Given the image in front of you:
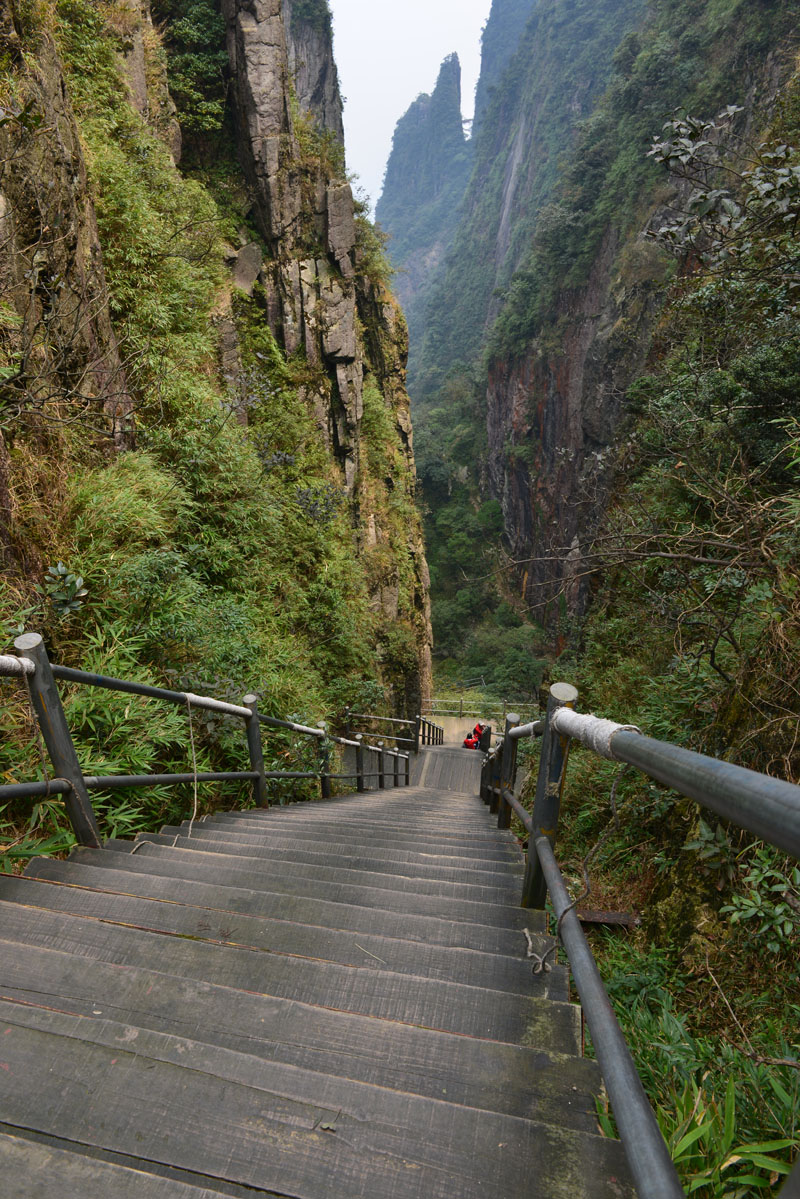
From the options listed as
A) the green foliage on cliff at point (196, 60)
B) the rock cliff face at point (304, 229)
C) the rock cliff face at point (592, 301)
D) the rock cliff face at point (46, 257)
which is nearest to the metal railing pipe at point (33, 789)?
the rock cliff face at point (46, 257)

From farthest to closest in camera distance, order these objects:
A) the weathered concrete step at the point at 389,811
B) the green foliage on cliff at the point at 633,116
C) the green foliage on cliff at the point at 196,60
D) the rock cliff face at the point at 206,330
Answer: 1. the green foliage on cliff at the point at 633,116
2. the green foliage on cliff at the point at 196,60
3. the rock cliff face at the point at 206,330
4. the weathered concrete step at the point at 389,811

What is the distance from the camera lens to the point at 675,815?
3330 mm

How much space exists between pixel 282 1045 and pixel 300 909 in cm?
71

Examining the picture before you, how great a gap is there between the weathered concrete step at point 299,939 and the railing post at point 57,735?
370 mm

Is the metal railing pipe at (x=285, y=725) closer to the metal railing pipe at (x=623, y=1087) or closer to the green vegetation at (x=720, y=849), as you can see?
the green vegetation at (x=720, y=849)

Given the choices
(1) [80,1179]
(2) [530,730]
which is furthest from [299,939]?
(2) [530,730]

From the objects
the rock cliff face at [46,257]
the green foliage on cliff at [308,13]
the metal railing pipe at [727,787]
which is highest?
the green foliage on cliff at [308,13]

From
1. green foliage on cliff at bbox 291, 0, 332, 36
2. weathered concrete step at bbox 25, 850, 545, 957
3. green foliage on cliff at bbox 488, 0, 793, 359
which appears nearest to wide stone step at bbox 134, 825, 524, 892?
weathered concrete step at bbox 25, 850, 545, 957

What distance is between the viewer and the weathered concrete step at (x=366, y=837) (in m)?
3.00

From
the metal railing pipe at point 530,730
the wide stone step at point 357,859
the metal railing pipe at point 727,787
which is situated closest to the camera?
the metal railing pipe at point 727,787

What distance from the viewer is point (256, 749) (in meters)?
3.82

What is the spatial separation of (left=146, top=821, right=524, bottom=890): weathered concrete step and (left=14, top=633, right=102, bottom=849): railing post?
296 mm

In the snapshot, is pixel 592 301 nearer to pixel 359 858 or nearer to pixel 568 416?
pixel 568 416

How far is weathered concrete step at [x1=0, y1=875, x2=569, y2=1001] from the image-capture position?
1.54 m
